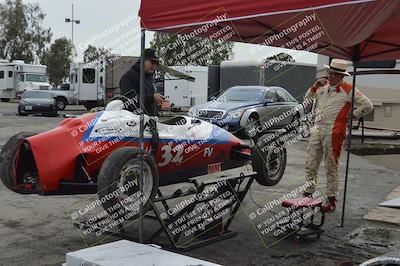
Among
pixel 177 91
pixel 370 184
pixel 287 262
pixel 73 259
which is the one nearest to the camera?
pixel 73 259

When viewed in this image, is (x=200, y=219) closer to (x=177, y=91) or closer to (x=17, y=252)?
(x=17, y=252)

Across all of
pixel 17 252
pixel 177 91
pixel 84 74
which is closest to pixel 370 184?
pixel 17 252

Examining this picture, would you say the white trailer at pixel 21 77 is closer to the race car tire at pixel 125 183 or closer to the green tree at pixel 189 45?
the green tree at pixel 189 45

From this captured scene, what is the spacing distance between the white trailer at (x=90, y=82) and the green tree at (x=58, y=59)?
3794cm

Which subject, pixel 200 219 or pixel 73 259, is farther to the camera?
pixel 200 219

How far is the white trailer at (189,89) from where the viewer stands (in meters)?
28.4

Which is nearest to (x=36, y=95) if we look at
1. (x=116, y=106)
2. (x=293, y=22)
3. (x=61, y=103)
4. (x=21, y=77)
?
(x=61, y=103)

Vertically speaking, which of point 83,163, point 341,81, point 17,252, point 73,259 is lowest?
point 17,252

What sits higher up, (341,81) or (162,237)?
(341,81)

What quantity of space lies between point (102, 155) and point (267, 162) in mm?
2679

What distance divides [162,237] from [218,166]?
1.41 metres

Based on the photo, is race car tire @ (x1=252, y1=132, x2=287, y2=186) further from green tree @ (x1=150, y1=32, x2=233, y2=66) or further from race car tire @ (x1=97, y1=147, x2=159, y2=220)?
race car tire @ (x1=97, y1=147, x2=159, y2=220)

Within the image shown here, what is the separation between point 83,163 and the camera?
17.8ft

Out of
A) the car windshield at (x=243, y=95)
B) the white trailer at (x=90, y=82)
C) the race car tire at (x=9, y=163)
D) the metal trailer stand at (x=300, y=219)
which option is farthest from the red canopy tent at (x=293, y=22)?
the white trailer at (x=90, y=82)
